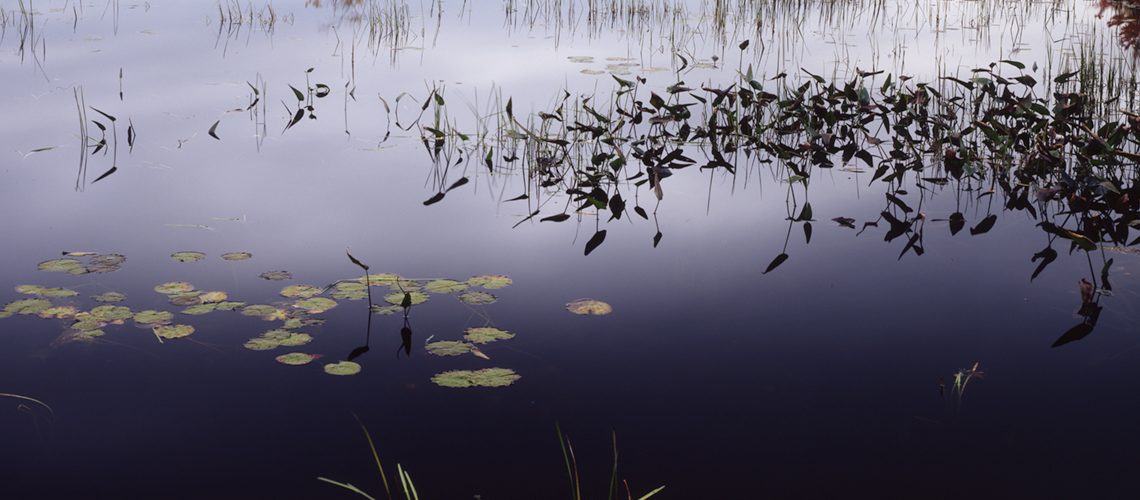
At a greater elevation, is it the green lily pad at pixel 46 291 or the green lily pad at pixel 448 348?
the green lily pad at pixel 46 291

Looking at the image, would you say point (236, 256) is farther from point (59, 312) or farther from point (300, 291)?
point (59, 312)

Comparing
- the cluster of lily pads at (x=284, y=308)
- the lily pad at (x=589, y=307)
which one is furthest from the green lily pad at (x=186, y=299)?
the lily pad at (x=589, y=307)

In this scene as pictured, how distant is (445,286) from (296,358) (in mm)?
647

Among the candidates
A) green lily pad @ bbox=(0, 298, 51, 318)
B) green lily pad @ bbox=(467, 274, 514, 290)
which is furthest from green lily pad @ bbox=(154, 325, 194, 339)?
green lily pad @ bbox=(467, 274, 514, 290)

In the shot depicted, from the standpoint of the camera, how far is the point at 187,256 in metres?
3.65

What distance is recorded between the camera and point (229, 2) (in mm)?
9930

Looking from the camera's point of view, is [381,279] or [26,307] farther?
[381,279]

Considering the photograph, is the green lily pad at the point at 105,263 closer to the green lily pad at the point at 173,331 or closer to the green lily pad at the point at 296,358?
the green lily pad at the point at 173,331

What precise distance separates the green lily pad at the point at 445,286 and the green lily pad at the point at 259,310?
476 millimetres

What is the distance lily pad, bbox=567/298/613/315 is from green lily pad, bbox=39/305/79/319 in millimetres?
1419

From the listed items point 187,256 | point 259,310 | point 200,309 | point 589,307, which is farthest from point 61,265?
point 589,307

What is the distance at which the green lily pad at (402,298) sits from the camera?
3.25 m

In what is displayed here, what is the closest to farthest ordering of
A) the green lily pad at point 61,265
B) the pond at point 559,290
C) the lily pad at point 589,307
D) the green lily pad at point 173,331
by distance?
1. the pond at point 559,290
2. the green lily pad at point 173,331
3. the lily pad at point 589,307
4. the green lily pad at point 61,265

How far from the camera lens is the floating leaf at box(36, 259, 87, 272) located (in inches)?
139
